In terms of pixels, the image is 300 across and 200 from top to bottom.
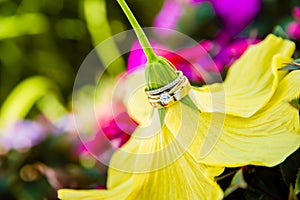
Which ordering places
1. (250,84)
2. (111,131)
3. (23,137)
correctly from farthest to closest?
(23,137), (111,131), (250,84)

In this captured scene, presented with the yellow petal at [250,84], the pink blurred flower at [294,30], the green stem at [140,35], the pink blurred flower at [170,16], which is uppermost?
the green stem at [140,35]

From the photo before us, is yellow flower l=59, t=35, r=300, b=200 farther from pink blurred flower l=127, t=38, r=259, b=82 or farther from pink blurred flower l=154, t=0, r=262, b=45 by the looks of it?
pink blurred flower l=154, t=0, r=262, b=45

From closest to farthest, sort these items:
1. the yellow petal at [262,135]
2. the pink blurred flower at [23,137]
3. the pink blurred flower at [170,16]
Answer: the yellow petal at [262,135], the pink blurred flower at [23,137], the pink blurred flower at [170,16]

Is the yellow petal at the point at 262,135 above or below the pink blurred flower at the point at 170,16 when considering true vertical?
above

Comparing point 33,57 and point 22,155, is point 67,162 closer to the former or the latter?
point 22,155

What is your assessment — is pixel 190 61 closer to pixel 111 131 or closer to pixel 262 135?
pixel 111 131

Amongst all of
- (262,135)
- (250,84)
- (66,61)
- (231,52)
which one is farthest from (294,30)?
(66,61)

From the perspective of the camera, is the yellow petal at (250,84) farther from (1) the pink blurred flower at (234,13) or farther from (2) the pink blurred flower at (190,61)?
(1) the pink blurred flower at (234,13)

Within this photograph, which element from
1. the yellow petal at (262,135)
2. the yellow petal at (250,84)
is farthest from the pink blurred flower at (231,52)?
the yellow petal at (262,135)
